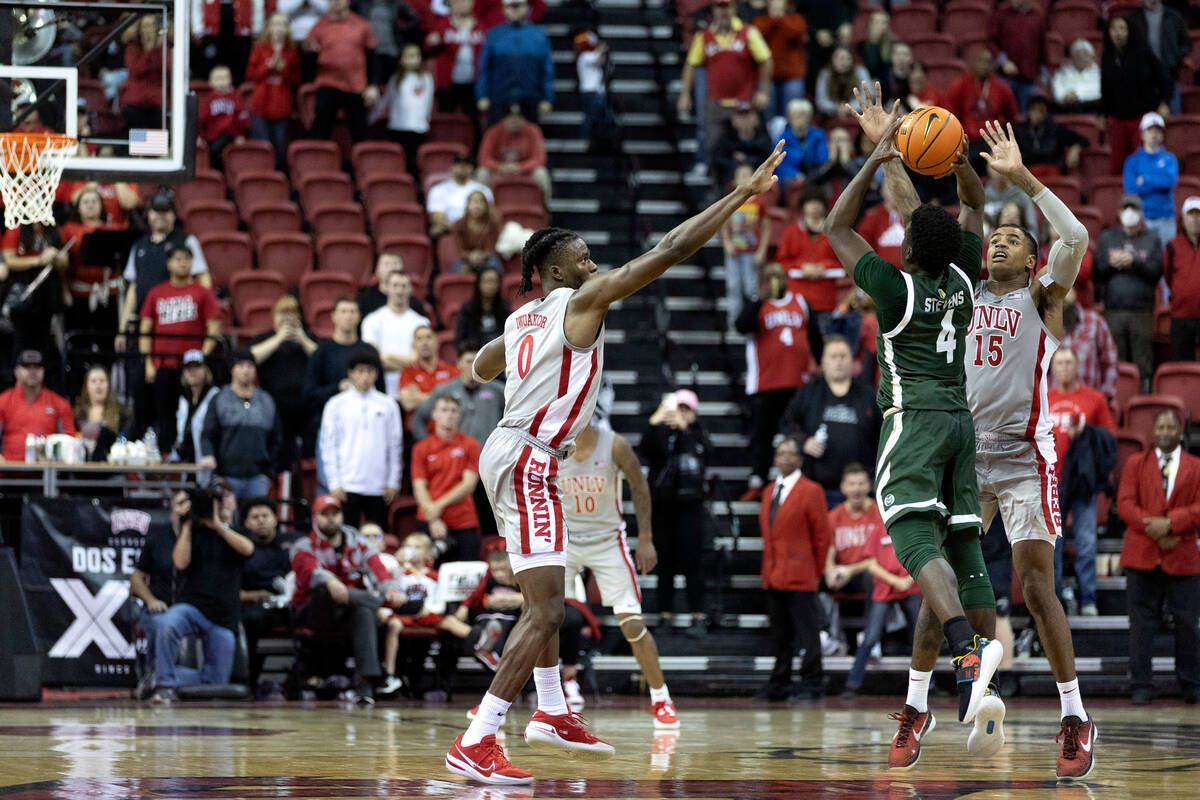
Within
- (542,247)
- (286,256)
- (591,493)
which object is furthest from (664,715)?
(286,256)

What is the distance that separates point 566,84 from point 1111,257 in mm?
7441

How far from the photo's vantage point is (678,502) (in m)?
15.1

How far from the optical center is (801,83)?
20.3 meters

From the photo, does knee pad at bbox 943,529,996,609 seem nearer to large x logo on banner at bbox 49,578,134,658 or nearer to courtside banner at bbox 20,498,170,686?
courtside banner at bbox 20,498,170,686

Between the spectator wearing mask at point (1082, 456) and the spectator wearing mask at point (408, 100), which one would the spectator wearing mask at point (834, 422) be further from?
the spectator wearing mask at point (408, 100)

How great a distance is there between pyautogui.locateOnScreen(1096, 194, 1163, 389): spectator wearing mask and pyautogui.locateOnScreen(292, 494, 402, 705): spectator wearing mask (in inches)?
318

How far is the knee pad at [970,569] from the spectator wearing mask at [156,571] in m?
7.32

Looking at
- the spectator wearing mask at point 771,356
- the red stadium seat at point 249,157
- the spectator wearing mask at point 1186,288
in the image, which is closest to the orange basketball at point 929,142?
the spectator wearing mask at point 771,356

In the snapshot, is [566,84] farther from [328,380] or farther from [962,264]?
[962,264]

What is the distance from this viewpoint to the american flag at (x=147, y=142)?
12859 mm

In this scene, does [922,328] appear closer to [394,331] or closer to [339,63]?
[394,331]

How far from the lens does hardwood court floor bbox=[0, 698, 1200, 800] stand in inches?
278

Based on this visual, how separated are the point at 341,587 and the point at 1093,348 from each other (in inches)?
288

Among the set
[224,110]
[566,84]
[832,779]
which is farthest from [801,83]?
[832,779]
